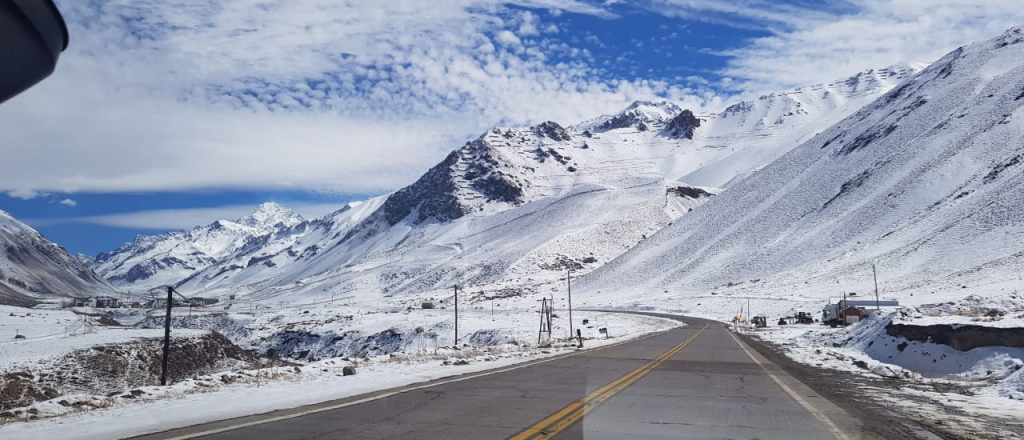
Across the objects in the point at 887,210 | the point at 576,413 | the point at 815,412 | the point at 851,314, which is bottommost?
the point at 815,412

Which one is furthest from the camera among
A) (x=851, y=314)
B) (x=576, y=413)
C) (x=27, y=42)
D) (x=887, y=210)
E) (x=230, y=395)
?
(x=887, y=210)

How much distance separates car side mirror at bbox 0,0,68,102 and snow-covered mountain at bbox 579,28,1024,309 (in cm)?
7150

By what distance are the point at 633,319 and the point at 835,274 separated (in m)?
39.1

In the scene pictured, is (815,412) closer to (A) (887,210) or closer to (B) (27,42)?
(B) (27,42)

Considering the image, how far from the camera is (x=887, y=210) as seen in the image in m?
114

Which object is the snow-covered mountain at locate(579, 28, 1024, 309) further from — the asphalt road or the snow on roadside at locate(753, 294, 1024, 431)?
the asphalt road

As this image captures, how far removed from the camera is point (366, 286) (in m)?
198

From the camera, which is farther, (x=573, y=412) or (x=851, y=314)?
(x=851, y=314)

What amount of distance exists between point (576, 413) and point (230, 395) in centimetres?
658

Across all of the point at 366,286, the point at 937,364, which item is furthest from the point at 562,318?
the point at 366,286

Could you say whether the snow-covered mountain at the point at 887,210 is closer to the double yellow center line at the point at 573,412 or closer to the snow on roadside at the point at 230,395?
the double yellow center line at the point at 573,412

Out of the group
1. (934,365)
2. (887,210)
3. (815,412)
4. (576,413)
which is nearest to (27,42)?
(576,413)

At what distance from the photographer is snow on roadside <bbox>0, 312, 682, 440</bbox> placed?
8.62 metres

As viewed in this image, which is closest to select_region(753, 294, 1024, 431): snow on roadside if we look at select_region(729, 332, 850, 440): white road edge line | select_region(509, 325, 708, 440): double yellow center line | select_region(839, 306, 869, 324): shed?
select_region(729, 332, 850, 440): white road edge line
